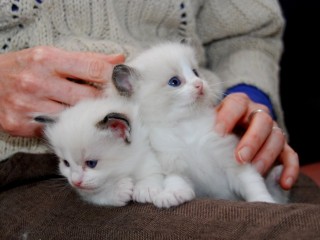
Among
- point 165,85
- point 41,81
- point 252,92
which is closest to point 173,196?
point 165,85

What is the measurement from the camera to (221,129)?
1.21 m

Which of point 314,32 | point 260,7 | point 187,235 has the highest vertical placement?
point 260,7

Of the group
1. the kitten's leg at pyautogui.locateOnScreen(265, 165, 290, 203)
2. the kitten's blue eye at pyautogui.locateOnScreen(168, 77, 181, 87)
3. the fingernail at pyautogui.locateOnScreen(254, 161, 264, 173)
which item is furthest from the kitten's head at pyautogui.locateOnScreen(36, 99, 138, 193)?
the kitten's leg at pyautogui.locateOnScreen(265, 165, 290, 203)

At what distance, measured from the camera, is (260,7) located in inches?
60.5

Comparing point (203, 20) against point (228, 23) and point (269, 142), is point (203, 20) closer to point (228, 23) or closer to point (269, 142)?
point (228, 23)

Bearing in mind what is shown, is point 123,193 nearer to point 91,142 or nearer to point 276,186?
point 91,142

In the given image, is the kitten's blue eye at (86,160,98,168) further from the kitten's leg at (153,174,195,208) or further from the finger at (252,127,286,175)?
the finger at (252,127,286,175)

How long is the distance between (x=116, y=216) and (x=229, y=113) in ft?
1.43

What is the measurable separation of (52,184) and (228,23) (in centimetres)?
81

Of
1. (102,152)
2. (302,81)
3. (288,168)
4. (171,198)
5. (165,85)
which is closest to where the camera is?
(171,198)

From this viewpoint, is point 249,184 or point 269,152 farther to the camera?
point 269,152

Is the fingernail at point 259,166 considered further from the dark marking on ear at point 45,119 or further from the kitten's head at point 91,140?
the dark marking on ear at point 45,119

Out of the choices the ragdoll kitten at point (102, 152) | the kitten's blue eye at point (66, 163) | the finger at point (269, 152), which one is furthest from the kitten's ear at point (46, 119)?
the finger at point (269, 152)

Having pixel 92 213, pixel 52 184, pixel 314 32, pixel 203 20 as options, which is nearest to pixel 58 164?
pixel 52 184
